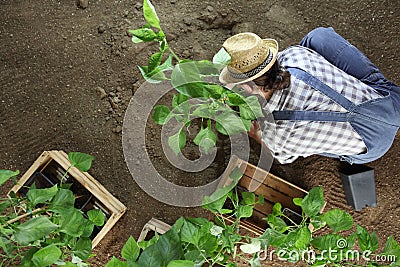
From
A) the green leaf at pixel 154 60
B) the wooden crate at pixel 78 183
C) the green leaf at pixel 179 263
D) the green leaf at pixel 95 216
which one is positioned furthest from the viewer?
the wooden crate at pixel 78 183

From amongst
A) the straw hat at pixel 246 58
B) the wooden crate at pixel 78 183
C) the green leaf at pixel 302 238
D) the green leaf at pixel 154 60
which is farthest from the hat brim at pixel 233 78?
the wooden crate at pixel 78 183

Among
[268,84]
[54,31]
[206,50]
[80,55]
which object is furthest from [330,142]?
[54,31]

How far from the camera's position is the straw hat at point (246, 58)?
52.4 inches

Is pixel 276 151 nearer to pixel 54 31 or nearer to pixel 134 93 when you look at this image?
pixel 134 93

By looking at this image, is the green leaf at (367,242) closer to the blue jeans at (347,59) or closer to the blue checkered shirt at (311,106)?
the blue checkered shirt at (311,106)

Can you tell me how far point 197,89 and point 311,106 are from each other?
42cm

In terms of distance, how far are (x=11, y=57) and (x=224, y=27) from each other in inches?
37.1

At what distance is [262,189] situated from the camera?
6.61 ft

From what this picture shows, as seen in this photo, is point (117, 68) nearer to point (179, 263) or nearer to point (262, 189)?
point (262, 189)

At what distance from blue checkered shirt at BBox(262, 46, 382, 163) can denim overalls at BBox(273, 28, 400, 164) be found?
0.06 feet

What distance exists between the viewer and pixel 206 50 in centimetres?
206

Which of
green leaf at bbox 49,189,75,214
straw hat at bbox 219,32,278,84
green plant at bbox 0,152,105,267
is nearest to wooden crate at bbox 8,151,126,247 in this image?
green plant at bbox 0,152,105,267

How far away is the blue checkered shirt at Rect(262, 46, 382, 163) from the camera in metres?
1.46

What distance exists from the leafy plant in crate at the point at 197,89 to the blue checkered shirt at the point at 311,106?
15cm
